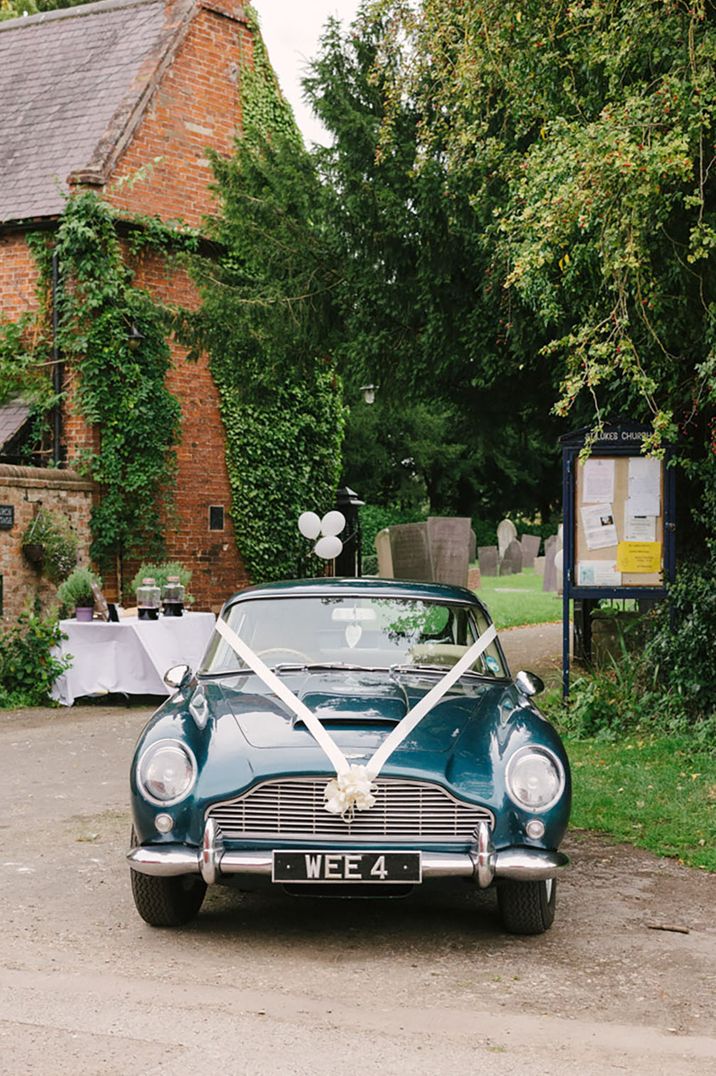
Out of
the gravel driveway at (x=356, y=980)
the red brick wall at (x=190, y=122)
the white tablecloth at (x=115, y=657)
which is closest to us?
the gravel driveway at (x=356, y=980)

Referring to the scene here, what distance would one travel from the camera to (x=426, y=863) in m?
5.07

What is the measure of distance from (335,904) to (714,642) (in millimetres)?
4970

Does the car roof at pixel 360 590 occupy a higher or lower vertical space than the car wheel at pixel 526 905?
higher

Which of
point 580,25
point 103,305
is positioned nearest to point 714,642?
point 580,25

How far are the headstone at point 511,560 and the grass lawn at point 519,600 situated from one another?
340 mm

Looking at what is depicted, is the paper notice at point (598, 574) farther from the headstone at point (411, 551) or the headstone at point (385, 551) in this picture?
the headstone at point (385, 551)

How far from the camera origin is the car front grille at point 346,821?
516 cm

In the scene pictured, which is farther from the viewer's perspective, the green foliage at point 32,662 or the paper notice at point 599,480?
the green foliage at point 32,662

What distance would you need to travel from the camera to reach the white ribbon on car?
5137mm

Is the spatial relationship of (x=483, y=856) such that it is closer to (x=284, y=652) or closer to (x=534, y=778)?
(x=534, y=778)

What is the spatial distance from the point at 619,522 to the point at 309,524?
1037 cm

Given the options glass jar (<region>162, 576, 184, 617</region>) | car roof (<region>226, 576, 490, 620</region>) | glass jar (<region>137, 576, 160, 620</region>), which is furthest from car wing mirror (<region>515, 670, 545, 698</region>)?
glass jar (<region>162, 576, 184, 617</region>)

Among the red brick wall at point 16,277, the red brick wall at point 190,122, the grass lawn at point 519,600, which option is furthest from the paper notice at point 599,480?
the red brick wall at point 16,277

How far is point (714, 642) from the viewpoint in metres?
9.99
